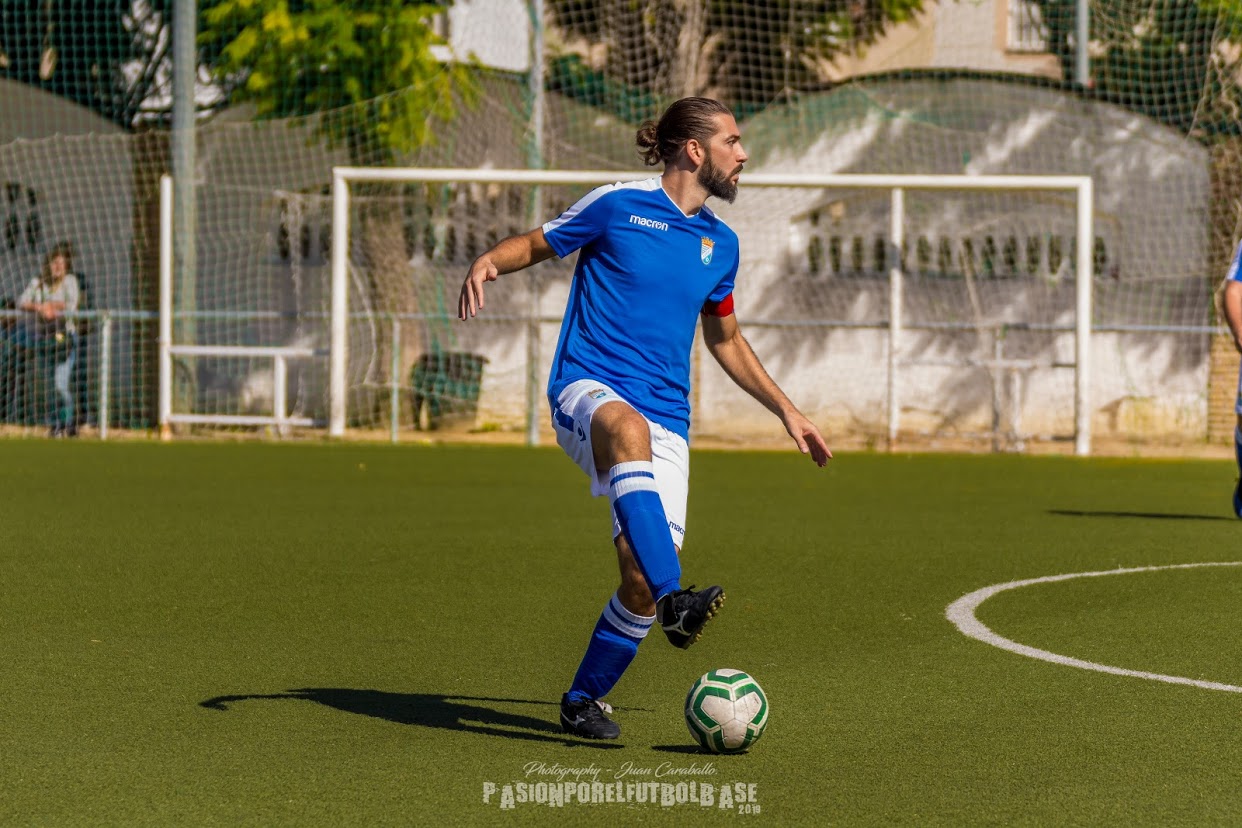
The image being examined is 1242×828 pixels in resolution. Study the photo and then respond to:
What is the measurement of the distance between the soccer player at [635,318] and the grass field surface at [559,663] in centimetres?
37

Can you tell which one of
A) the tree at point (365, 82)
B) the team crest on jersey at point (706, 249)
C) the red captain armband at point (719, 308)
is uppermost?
the tree at point (365, 82)

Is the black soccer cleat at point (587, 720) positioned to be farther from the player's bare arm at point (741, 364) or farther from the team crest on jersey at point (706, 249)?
the team crest on jersey at point (706, 249)

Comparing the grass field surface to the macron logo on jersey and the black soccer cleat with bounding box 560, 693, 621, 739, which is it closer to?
the black soccer cleat with bounding box 560, 693, 621, 739

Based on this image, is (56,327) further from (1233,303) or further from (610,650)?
(610,650)

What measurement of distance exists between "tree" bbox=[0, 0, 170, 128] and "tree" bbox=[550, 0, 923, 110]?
5.71 m

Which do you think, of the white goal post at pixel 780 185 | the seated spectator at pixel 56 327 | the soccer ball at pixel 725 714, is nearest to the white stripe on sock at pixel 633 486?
the soccer ball at pixel 725 714

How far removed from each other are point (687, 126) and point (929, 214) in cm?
1795

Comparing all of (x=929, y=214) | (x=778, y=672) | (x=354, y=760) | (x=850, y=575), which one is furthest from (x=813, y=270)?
(x=354, y=760)

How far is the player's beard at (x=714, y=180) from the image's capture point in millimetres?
5230

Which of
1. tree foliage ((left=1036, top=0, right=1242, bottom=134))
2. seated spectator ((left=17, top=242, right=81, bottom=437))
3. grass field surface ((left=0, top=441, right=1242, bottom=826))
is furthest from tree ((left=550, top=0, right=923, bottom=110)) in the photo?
grass field surface ((left=0, top=441, right=1242, bottom=826))

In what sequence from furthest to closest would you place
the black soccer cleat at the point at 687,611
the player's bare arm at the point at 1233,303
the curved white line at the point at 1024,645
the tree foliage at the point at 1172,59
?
the tree foliage at the point at 1172,59, the player's bare arm at the point at 1233,303, the curved white line at the point at 1024,645, the black soccer cleat at the point at 687,611

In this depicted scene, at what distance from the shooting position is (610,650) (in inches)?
201

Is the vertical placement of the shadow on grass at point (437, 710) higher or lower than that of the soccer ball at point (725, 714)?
lower

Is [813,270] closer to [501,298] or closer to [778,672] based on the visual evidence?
[501,298]
